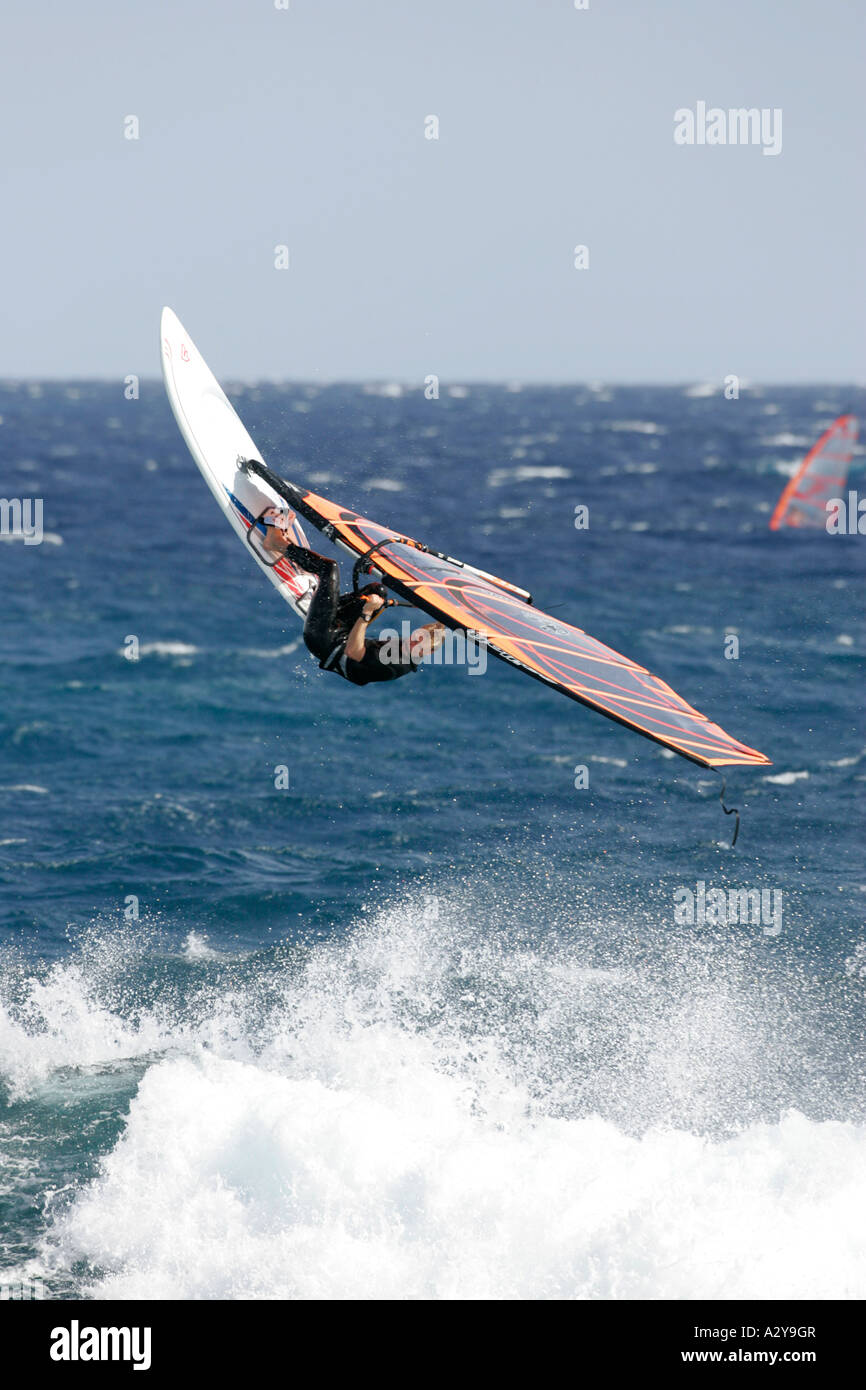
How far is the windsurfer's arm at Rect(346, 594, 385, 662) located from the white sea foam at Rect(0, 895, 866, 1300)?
7173 mm

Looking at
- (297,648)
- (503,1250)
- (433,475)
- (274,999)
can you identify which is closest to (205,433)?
(274,999)

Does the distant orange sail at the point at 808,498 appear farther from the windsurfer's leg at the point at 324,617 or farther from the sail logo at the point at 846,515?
the windsurfer's leg at the point at 324,617

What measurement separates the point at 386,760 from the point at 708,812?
8585 millimetres

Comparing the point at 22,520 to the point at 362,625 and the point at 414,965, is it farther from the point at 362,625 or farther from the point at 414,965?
the point at 362,625

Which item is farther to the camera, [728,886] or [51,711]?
[51,711]

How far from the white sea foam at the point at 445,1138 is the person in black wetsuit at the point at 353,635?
6878 mm

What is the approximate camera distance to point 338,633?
18.4 metres

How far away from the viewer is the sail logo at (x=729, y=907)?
2708cm

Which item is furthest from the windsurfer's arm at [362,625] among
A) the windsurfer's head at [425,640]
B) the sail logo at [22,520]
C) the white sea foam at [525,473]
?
the white sea foam at [525,473]

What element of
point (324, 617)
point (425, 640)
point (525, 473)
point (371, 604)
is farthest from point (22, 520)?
point (425, 640)

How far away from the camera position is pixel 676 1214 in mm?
18516

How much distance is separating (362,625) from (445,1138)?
8.02 meters
